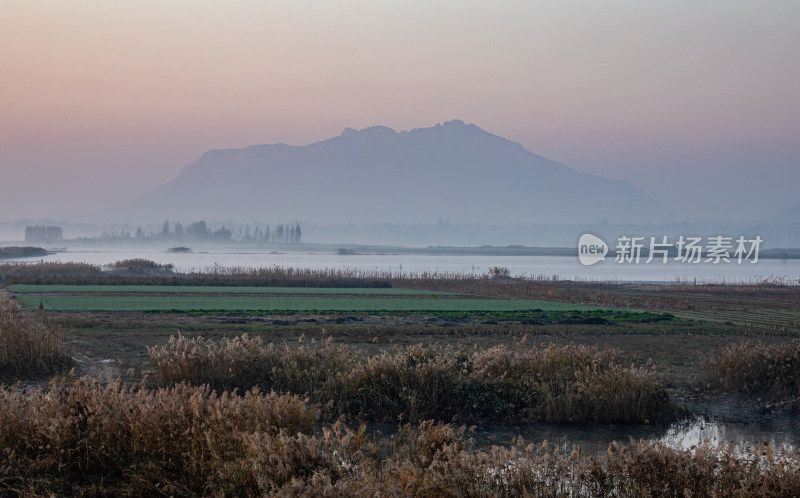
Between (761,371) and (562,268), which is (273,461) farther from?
(562,268)

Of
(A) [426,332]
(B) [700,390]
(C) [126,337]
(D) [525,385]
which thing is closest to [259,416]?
(D) [525,385]

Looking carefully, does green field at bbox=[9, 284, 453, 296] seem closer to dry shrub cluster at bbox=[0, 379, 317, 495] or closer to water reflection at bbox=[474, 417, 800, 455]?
water reflection at bbox=[474, 417, 800, 455]

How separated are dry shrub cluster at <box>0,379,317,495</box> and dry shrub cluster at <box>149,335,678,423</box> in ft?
14.2

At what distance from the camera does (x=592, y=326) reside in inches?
1187

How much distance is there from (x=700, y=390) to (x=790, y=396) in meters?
1.77

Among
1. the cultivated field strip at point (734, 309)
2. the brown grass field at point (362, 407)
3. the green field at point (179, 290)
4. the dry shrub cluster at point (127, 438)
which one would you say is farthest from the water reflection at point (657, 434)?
the green field at point (179, 290)

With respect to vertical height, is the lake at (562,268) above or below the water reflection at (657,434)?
above

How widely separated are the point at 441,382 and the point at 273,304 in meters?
25.8

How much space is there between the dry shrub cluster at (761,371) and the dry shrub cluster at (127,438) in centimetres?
1043

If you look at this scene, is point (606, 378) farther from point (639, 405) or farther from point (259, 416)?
point (259, 416)

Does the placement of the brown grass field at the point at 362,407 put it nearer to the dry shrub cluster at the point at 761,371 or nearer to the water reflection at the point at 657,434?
the dry shrub cluster at the point at 761,371

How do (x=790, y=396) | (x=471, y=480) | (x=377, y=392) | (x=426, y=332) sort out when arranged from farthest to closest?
(x=426, y=332)
(x=790, y=396)
(x=377, y=392)
(x=471, y=480)

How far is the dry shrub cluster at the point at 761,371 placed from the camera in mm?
15055

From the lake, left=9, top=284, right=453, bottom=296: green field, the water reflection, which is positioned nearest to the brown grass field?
the water reflection
